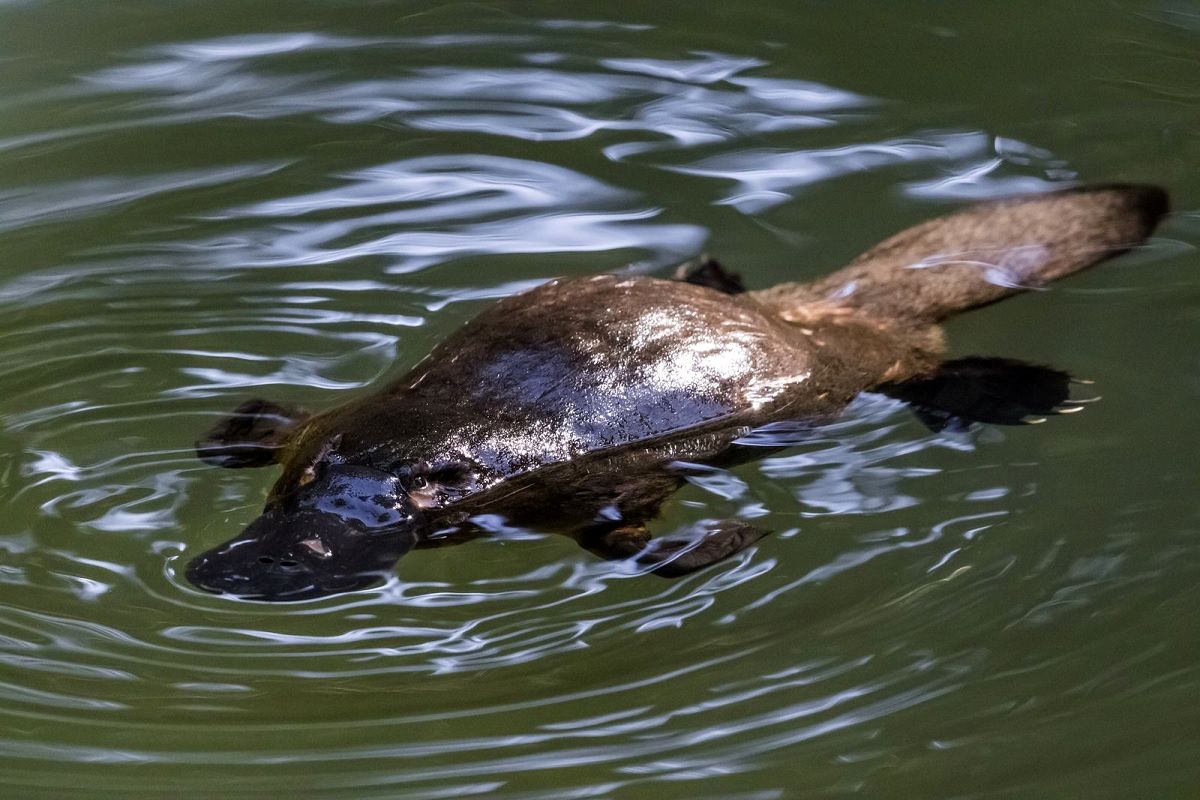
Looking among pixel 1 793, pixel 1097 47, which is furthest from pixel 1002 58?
pixel 1 793

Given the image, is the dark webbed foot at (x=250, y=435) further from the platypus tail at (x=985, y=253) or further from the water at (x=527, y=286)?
the platypus tail at (x=985, y=253)

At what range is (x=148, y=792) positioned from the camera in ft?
8.26

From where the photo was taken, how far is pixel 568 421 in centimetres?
276

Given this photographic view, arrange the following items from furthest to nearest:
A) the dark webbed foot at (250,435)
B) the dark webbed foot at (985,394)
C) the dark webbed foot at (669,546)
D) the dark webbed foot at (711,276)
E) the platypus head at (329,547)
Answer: the dark webbed foot at (711,276) < the dark webbed foot at (985,394) < the dark webbed foot at (250,435) < the dark webbed foot at (669,546) < the platypus head at (329,547)

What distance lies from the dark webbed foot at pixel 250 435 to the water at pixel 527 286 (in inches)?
2.2

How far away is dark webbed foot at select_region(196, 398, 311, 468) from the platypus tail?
1.26 m

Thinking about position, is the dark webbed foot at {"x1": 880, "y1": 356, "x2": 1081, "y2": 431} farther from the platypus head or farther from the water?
the platypus head

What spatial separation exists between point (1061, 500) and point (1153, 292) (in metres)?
0.92

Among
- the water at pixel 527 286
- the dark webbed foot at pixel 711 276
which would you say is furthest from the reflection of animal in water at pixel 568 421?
the dark webbed foot at pixel 711 276

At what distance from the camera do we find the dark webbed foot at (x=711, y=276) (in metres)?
3.77

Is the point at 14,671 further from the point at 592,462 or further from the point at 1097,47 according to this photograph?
the point at 1097,47

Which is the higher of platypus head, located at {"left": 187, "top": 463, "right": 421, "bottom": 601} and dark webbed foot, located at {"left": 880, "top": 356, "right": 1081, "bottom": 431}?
dark webbed foot, located at {"left": 880, "top": 356, "right": 1081, "bottom": 431}

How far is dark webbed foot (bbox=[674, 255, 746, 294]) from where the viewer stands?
148 inches

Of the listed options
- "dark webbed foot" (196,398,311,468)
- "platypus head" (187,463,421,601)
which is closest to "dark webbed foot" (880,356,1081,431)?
"platypus head" (187,463,421,601)
